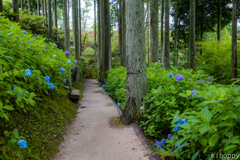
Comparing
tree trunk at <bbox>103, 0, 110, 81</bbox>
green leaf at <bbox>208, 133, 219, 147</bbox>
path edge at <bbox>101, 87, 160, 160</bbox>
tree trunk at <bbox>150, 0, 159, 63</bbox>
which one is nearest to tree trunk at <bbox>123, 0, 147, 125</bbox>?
path edge at <bbox>101, 87, 160, 160</bbox>

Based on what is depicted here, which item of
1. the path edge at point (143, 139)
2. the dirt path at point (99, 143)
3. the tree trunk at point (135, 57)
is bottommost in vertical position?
the dirt path at point (99, 143)

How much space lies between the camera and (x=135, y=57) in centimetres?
396

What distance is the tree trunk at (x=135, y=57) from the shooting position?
12.9 feet

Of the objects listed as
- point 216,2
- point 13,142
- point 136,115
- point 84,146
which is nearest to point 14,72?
point 13,142

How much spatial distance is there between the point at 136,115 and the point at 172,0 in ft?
57.5

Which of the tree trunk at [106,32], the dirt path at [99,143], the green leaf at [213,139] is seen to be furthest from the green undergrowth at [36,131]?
the tree trunk at [106,32]

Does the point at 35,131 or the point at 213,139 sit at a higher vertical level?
the point at 213,139

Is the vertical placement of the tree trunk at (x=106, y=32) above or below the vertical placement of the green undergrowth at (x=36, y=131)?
above

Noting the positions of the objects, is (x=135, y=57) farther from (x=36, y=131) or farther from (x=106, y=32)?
(x=106, y=32)

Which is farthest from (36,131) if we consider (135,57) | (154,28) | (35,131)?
(154,28)

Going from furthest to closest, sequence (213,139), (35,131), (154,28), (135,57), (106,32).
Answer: (106,32), (154,28), (135,57), (35,131), (213,139)

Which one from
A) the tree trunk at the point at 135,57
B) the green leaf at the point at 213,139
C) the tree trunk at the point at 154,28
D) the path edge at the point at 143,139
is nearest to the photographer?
the green leaf at the point at 213,139

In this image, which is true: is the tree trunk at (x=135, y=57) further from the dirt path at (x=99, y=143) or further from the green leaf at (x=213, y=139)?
the green leaf at (x=213, y=139)

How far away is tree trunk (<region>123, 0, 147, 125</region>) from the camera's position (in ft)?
12.9
